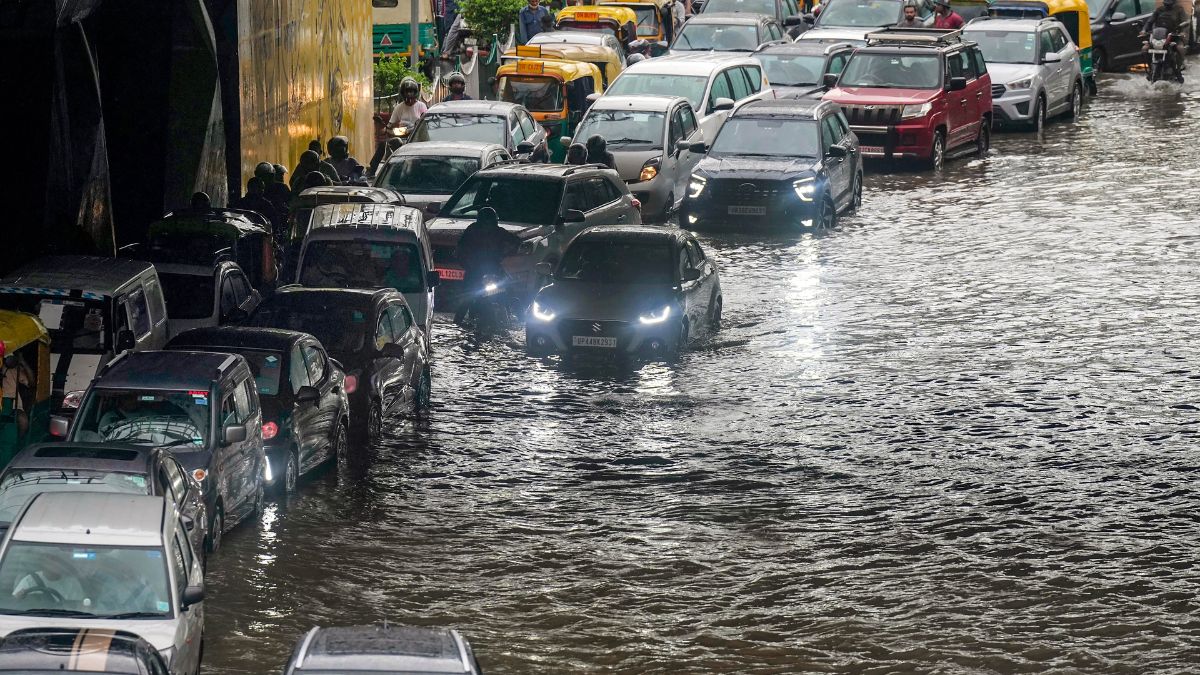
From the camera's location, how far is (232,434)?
14.0m

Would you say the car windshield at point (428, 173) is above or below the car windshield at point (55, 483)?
above

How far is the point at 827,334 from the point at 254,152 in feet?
30.5

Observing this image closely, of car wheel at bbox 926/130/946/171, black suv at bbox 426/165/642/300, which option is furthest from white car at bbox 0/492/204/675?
car wheel at bbox 926/130/946/171

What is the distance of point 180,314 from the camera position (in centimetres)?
1927

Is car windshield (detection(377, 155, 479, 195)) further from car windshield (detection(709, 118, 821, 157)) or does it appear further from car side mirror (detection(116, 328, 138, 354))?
car side mirror (detection(116, 328, 138, 354))

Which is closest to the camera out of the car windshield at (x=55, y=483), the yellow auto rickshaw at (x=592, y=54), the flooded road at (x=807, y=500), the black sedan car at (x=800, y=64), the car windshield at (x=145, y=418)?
the car windshield at (x=55, y=483)

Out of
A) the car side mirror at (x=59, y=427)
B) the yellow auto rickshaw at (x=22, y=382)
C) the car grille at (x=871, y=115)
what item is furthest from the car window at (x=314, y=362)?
the car grille at (x=871, y=115)

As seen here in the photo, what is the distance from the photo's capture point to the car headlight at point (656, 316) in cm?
2075

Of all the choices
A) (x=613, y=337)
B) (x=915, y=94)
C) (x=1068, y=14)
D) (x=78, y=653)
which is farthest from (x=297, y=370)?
(x=1068, y=14)

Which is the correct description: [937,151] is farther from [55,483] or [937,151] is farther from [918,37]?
[55,483]

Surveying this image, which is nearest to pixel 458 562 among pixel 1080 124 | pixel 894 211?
pixel 894 211

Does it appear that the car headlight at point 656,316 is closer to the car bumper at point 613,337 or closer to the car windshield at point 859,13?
the car bumper at point 613,337

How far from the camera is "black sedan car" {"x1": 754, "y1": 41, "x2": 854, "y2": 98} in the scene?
36.4 meters

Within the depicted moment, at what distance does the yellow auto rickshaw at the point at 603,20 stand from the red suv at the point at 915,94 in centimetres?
947
